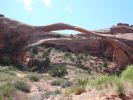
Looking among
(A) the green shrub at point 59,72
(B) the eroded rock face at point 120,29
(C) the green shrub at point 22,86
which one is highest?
(B) the eroded rock face at point 120,29

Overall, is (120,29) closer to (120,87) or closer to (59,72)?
(59,72)

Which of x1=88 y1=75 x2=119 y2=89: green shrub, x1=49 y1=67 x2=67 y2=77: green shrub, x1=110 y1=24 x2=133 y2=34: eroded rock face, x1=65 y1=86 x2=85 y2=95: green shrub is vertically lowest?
x1=49 y1=67 x2=67 y2=77: green shrub

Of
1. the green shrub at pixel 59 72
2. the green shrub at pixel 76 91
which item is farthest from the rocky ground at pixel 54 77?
the green shrub at pixel 76 91

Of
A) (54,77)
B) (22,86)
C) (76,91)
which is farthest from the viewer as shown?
(54,77)

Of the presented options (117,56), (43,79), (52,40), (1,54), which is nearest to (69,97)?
(43,79)

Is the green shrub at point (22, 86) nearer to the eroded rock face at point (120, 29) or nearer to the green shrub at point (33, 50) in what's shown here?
the green shrub at point (33, 50)

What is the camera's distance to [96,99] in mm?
8711

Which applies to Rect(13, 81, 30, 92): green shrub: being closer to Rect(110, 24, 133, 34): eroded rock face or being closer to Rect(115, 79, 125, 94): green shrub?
Rect(115, 79, 125, 94): green shrub

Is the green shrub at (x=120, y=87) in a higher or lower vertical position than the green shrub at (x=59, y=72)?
higher

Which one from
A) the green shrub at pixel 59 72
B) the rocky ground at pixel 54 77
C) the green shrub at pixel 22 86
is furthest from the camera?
the green shrub at pixel 59 72

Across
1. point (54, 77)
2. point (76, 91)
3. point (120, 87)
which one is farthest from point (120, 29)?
point (120, 87)

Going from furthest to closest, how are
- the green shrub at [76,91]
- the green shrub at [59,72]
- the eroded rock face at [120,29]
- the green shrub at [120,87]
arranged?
the eroded rock face at [120,29], the green shrub at [59,72], the green shrub at [76,91], the green shrub at [120,87]

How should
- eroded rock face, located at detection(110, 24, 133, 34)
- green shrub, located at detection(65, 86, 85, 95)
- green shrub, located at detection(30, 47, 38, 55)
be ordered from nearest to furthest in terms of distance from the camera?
1. green shrub, located at detection(65, 86, 85, 95)
2. green shrub, located at detection(30, 47, 38, 55)
3. eroded rock face, located at detection(110, 24, 133, 34)

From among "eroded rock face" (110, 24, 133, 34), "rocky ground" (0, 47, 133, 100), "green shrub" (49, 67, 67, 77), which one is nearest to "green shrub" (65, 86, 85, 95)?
"rocky ground" (0, 47, 133, 100)
